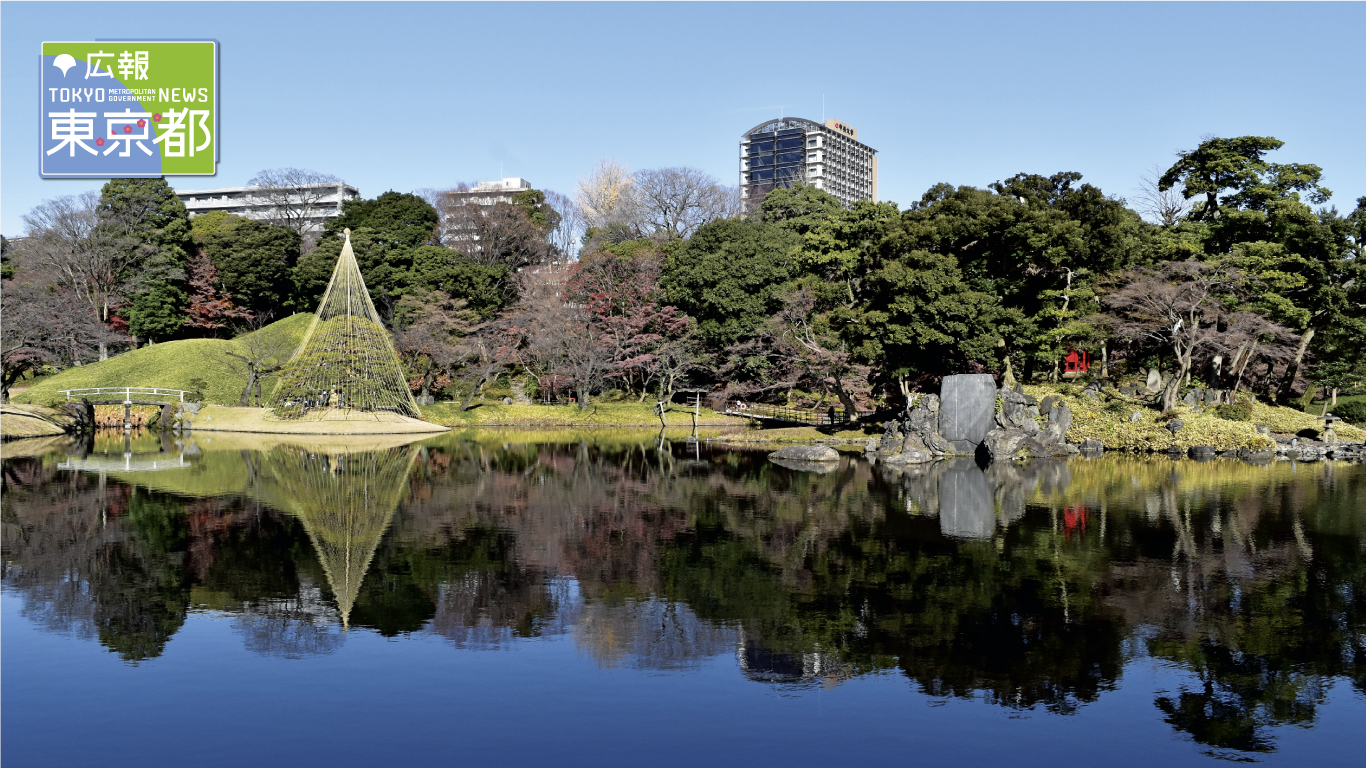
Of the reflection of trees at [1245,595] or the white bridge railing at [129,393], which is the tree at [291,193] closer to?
the white bridge railing at [129,393]

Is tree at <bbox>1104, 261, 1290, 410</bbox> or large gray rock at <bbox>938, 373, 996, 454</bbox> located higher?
tree at <bbox>1104, 261, 1290, 410</bbox>

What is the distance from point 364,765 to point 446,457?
23.6m

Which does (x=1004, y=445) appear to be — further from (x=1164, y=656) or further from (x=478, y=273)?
(x=478, y=273)

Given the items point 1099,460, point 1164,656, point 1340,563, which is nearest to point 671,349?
point 1099,460

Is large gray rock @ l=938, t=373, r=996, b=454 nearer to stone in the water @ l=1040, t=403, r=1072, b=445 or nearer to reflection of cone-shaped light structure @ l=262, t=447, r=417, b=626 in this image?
stone in the water @ l=1040, t=403, r=1072, b=445

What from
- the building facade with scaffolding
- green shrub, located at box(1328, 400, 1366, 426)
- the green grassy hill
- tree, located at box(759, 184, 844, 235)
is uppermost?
the building facade with scaffolding

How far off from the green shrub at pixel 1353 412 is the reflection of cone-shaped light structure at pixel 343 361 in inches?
1571

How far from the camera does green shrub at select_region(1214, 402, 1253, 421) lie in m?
33.2

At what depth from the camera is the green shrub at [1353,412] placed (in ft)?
120

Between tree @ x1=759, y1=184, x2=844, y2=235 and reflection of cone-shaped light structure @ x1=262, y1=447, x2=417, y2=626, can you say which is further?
tree @ x1=759, y1=184, x2=844, y2=235

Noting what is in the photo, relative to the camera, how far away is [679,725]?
927cm

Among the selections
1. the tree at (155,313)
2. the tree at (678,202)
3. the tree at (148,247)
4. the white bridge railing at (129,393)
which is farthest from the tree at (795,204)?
the tree at (155,313)

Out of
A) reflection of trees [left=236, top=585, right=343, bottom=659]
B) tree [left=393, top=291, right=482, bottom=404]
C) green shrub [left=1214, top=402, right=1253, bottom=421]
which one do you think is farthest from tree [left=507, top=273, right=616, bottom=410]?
reflection of trees [left=236, top=585, right=343, bottom=659]

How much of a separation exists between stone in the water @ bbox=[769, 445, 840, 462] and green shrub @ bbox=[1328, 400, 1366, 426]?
22418 mm
